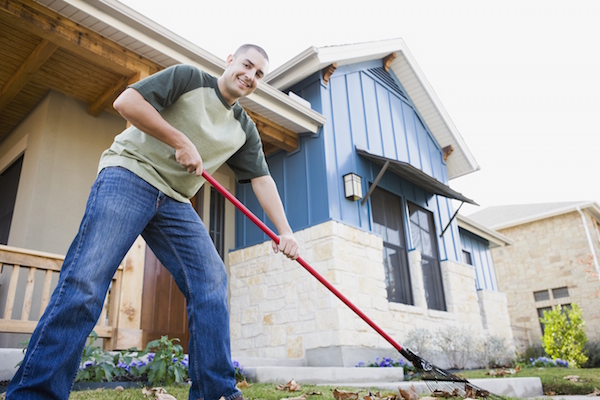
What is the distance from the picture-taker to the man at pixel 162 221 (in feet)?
4.51

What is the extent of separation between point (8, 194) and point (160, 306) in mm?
2386

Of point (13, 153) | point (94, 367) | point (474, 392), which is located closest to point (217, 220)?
point (13, 153)

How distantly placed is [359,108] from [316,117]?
1288mm

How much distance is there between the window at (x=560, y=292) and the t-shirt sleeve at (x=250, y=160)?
16667 millimetres

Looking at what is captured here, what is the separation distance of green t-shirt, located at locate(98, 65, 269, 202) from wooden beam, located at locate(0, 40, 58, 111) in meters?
3.29

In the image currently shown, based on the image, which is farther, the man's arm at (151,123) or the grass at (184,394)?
the grass at (184,394)

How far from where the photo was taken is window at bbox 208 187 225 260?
667 centimetres

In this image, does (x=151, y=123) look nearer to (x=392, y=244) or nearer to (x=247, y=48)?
(x=247, y=48)

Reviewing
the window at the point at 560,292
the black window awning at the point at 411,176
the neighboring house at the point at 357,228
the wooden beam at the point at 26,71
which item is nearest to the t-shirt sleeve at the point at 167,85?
the wooden beam at the point at 26,71

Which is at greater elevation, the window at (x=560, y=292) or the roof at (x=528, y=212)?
the roof at (x=528, y=212)

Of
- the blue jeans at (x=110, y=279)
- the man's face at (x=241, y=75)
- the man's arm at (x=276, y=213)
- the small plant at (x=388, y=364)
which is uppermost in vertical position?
the man's face at (x=241, y=75)

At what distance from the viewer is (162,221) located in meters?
1.82

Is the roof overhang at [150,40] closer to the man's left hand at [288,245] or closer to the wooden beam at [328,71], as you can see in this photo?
the wooden beam at [328,71]

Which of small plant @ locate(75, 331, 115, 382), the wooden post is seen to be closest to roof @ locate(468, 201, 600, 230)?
the wooden post
